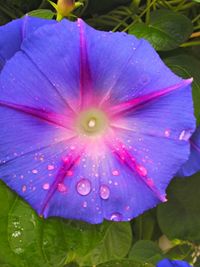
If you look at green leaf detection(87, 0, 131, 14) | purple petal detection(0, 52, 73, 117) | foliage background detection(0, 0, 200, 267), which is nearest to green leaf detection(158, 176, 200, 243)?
foliage background detection(0, 0, 200, 267)

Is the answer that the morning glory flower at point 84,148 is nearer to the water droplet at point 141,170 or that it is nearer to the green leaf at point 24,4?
the water droplet at point 141,170

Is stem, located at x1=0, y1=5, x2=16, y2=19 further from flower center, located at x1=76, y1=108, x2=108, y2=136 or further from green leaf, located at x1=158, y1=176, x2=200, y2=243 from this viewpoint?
green leaf, located at x1=158, y1=176, x2=200, y2=243

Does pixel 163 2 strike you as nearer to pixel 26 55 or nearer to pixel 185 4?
pixel 185 4

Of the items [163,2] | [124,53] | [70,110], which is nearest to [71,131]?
[70,110]

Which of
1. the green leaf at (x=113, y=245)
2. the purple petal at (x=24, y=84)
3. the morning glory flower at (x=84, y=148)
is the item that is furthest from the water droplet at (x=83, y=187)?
the green leaf at (x=113, y=245)

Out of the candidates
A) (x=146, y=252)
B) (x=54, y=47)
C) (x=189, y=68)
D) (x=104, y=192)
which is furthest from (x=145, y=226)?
(x=54, y=47)

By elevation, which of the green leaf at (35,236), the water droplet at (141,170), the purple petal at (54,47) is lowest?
the green leaf at (35,236)
